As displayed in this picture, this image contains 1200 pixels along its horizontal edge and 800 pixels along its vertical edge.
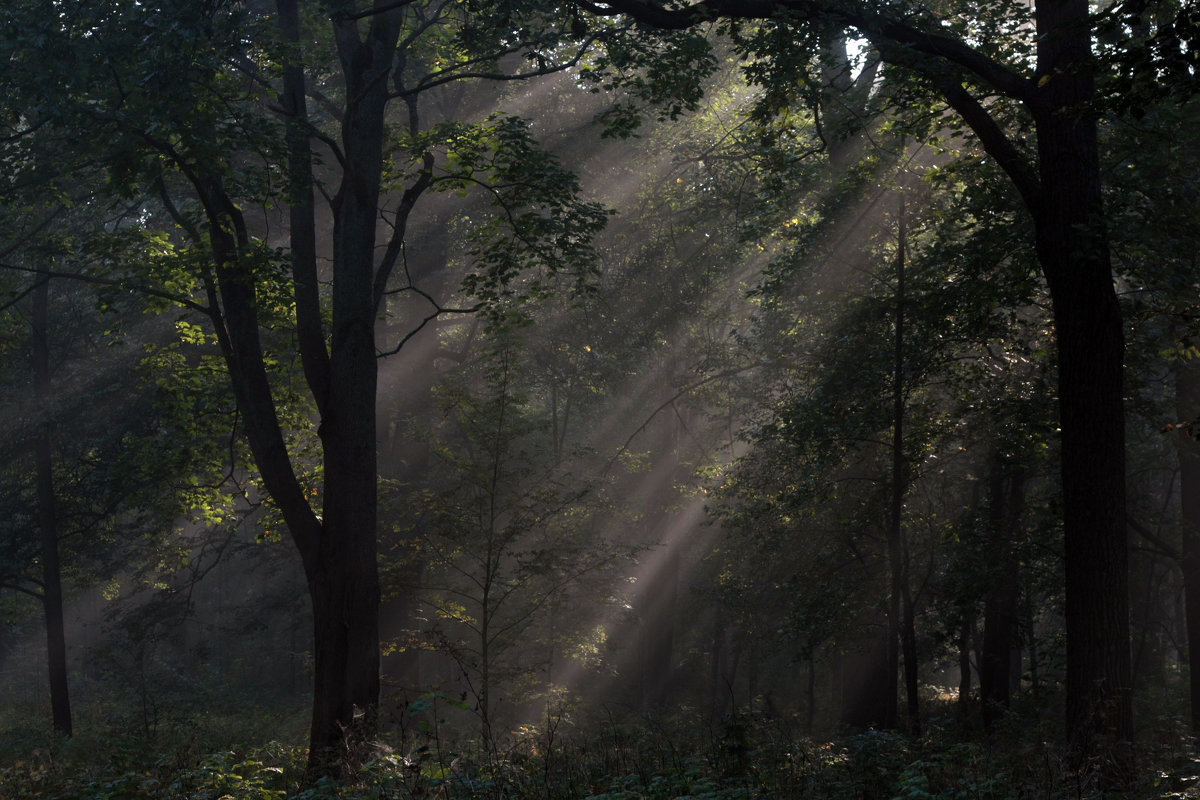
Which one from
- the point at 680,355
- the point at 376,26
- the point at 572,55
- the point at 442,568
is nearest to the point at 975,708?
the point at 680,355

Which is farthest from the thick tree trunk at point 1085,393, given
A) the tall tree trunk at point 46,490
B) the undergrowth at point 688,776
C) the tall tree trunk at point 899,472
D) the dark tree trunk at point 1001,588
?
the tall tree trunk at point 46,490

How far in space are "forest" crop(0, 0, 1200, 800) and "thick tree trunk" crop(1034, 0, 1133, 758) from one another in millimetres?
33

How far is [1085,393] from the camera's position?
8.68 metres

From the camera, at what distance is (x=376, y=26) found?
1334 centimetres

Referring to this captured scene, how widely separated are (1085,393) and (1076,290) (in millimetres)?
896

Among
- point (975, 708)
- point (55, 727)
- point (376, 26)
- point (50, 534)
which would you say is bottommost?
point (975, 708)

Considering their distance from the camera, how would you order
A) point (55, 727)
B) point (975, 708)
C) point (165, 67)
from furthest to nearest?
point (975, 708) → point (55, 727) → point (165, 67)

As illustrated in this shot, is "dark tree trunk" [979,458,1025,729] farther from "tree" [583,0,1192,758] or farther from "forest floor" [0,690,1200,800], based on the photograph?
"tree" [583,0,1192,758]

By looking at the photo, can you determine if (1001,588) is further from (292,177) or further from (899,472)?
(292,177)

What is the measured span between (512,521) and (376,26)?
8.56 meters

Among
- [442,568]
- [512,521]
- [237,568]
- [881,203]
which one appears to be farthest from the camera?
[237,568]

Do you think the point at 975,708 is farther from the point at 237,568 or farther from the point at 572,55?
the point at 237,568

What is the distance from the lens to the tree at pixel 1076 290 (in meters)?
8.46

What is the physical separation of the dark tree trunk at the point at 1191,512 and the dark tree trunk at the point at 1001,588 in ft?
8.36
